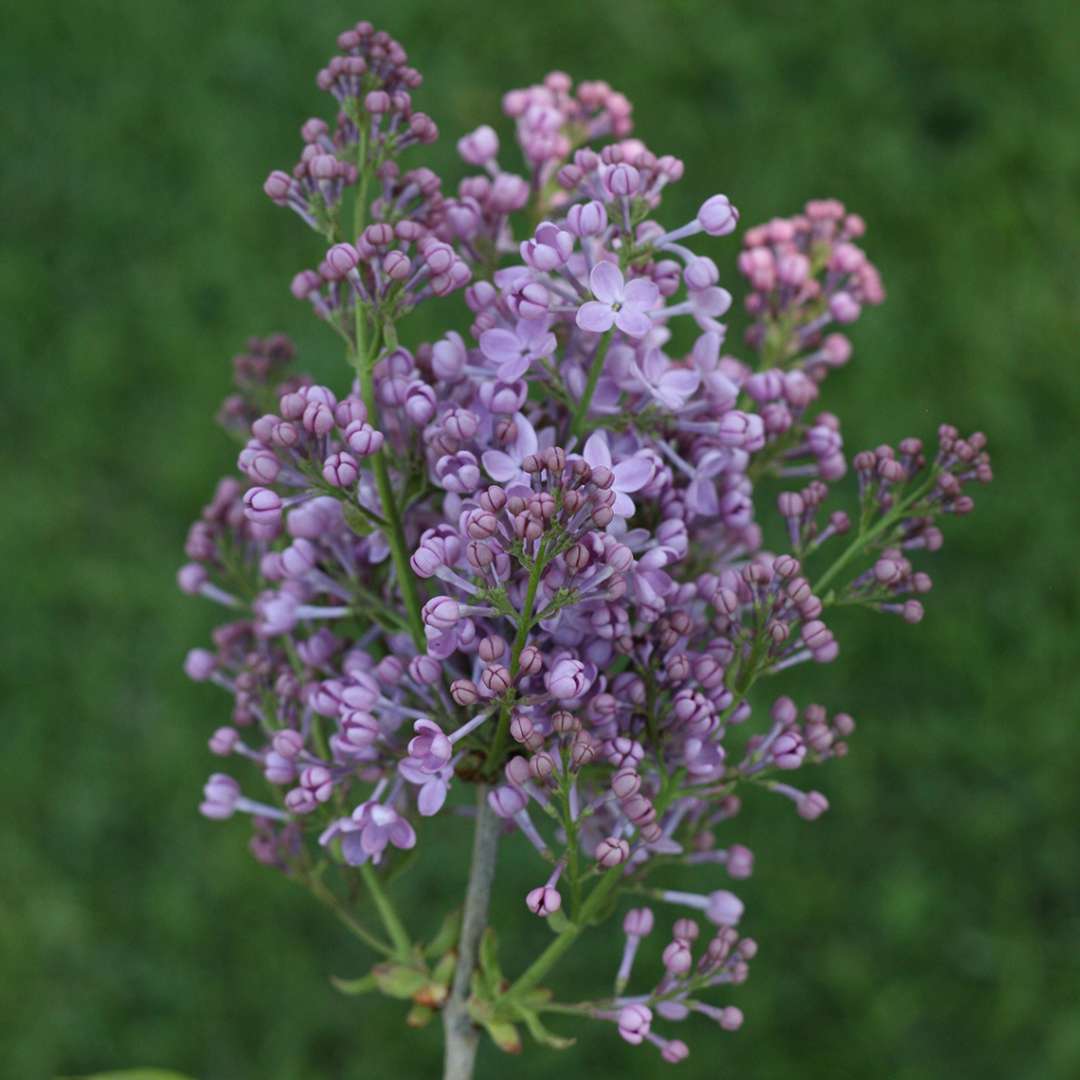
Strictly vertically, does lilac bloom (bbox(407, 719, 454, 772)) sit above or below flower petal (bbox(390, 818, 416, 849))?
above

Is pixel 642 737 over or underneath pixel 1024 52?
underneath

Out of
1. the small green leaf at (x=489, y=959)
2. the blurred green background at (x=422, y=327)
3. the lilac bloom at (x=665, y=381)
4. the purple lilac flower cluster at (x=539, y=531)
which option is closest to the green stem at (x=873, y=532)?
the purple lilac flower cluster at (x=539, y=531)

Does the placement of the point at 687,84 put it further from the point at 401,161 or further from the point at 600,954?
the point at 600,954

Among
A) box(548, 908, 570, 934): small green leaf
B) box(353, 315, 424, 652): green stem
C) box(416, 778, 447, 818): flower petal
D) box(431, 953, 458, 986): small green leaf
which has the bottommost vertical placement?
box(431, 953, 458, 986): small green leaf

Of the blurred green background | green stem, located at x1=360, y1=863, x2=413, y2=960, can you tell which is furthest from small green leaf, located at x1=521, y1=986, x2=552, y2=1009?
the blurred green background

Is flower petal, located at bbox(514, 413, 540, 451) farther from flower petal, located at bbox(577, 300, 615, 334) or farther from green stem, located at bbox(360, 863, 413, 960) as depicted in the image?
green stem, located at bbox(360, 863, 413, 960)

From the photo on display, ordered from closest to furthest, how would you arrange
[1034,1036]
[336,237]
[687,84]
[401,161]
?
1. [336,237]
2. [1034,1036]
3. [401,161]
4. [687,84]

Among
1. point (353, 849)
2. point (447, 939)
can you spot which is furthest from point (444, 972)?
point (353, 849)

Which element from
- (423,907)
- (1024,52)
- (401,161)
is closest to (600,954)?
(423,907)
